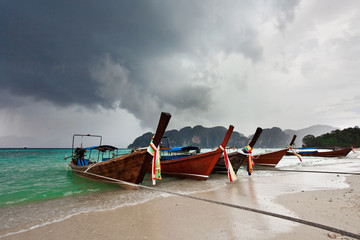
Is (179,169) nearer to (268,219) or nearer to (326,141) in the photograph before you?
(268,219)

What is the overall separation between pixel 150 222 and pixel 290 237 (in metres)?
2.91

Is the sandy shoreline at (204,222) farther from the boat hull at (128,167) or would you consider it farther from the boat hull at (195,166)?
the boat hull at (195,166)

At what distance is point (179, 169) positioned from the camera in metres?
10.7

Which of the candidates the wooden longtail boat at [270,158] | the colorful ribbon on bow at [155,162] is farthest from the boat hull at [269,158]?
the colorful ribbon on bow at [155,162]

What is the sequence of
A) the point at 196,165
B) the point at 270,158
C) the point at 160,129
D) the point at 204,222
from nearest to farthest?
the point at 204,222 → the point at 160,129 → the point at 196,165 → the point at 270,158

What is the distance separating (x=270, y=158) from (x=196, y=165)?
11357 millimetres

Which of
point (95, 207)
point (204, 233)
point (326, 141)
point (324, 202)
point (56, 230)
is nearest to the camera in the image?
point (204, 233)

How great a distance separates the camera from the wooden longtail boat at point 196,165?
9.09 m

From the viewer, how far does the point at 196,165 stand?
9.88 m

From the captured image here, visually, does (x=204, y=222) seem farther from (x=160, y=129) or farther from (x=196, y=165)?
(x=196, y=165)

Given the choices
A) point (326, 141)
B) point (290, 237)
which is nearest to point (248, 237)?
point (290, 237)

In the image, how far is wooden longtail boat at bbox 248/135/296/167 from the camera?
17.0m

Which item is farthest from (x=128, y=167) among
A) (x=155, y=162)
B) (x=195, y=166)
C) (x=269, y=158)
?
(x=269, y=158)

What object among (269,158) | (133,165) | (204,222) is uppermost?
(133,165)
